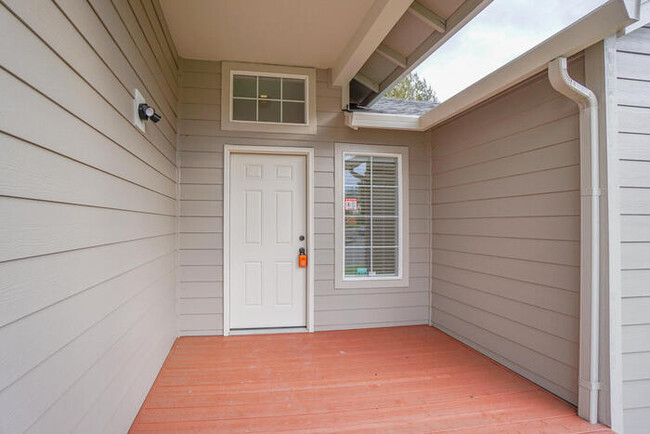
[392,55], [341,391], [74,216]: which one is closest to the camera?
[74,216]

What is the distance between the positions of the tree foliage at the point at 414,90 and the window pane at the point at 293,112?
243 centimetres

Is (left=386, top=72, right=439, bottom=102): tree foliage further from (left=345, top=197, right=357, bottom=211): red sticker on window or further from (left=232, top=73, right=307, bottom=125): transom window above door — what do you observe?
(left=345, top=197, right=357, bottom=211): red sticker on window

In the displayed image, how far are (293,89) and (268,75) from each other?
291 mm

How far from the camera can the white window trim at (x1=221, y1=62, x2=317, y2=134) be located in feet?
10.6

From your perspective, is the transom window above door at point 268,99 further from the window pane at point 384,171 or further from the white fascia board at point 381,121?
the window pane at point 384,171

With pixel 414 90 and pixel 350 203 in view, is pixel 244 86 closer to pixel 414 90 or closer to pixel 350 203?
pixel 350 203

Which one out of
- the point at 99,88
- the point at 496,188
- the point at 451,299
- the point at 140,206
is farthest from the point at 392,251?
the point at 99,88

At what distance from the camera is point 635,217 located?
1884mm

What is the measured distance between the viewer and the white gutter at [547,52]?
1.69 metres

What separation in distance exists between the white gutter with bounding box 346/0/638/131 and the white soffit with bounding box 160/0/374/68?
108 centimetres

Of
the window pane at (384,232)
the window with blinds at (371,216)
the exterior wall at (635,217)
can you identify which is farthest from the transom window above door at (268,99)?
the exterior wall at (635,217)

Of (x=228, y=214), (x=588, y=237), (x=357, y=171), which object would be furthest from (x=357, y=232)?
(x=588, y=237)

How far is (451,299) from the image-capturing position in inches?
130

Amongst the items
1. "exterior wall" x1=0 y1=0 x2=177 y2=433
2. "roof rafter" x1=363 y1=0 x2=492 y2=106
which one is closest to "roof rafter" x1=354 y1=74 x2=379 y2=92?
"roof rafter" x1=363 y1=0 x2=492 y2=106
